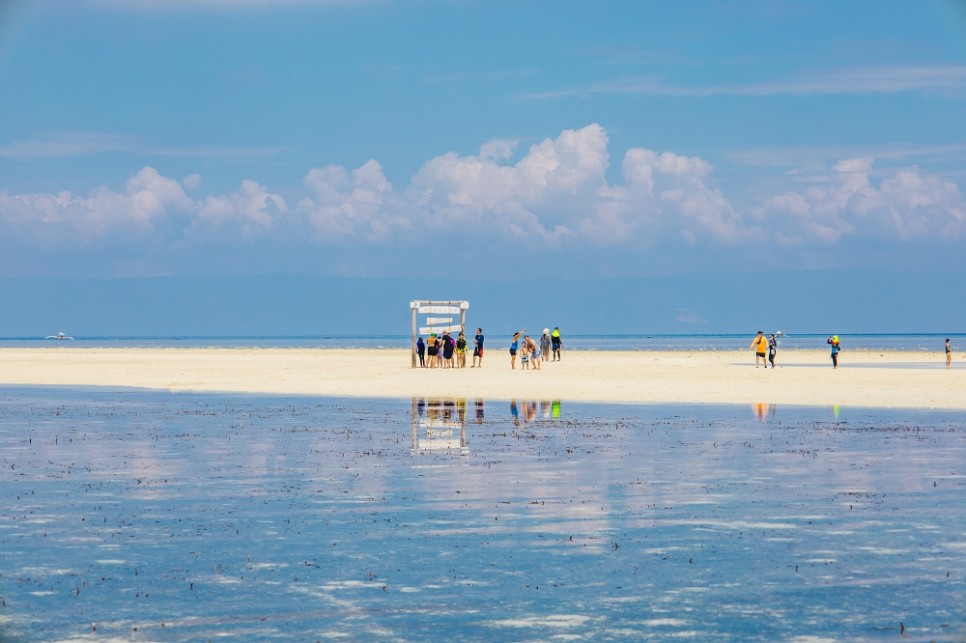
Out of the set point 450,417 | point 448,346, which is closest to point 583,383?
point 448,346

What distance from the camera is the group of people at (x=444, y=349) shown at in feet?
183

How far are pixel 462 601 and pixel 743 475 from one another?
8794 mm

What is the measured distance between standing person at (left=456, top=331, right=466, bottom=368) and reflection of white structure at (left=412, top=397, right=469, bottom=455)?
808 inches

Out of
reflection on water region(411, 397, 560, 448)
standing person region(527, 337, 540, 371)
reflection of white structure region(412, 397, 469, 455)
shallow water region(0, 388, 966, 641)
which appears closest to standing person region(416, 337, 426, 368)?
standing person region(527, 337, 540, 371)

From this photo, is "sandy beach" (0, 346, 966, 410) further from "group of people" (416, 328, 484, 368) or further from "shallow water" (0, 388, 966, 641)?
"shallow water" (0, 388, 966, 641)

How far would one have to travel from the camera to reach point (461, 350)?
56.9 meters

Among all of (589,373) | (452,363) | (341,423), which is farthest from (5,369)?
(341,423)

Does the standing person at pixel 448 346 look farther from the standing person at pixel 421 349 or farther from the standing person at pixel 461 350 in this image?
the standing person at pixel 421 349

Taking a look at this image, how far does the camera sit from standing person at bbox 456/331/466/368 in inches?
2210

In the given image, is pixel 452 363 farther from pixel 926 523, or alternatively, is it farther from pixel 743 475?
pixel 926 523

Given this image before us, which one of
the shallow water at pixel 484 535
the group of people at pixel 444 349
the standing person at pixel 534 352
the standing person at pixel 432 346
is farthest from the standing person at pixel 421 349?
the shallow water at pixel 484 535

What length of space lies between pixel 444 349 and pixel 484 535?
4270 cm

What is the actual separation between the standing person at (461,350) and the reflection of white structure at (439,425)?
20.5m

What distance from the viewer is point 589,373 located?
2169 inches
